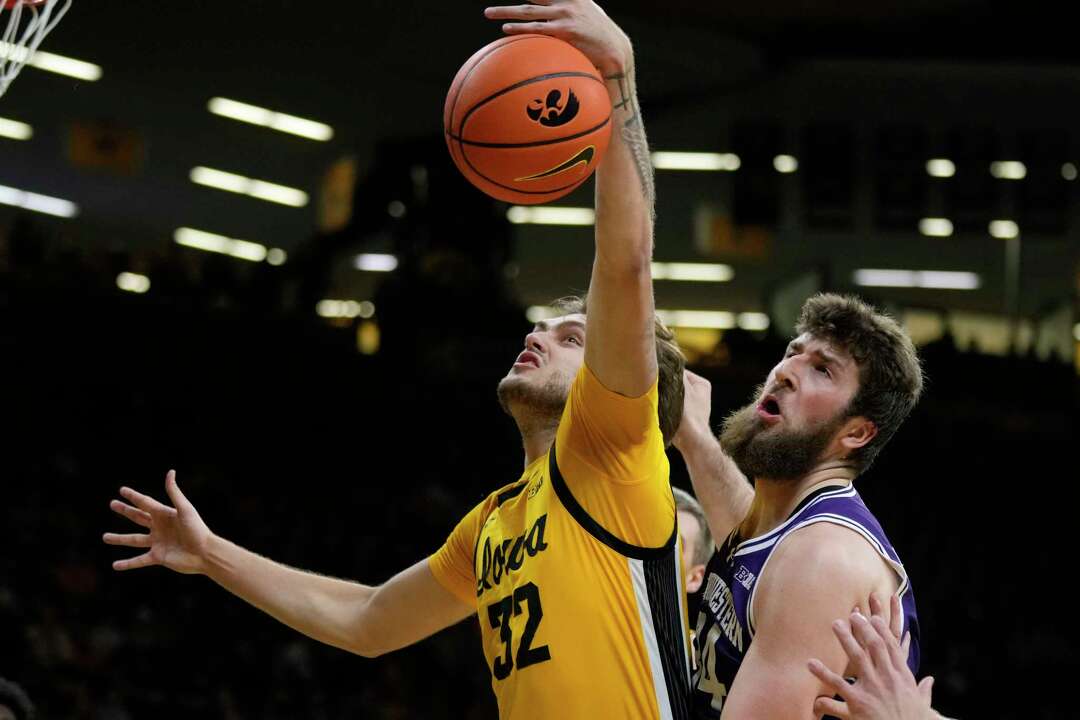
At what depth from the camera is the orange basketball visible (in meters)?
3.03

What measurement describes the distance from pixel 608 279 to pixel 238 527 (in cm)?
1052

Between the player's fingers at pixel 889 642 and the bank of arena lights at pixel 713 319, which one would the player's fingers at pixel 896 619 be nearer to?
the player's fingers at pixel 889 642

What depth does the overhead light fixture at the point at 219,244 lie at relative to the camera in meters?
18.6

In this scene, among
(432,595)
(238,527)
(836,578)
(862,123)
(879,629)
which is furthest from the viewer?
(862,123)

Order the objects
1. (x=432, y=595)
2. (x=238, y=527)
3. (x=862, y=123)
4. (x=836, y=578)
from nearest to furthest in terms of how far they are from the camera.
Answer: (x=836, y=578) → (x=432, y=595) → (x=238, y=527) → (x=862, y=123)

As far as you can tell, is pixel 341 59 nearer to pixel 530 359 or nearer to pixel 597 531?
pixel 530 359

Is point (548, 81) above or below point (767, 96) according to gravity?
below

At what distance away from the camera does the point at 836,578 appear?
3002 mm

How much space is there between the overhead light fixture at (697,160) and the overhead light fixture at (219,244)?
217 inches

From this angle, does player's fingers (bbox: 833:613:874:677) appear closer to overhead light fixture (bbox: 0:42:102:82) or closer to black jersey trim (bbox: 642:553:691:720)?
black jersey trim (bbox: 642:553:691:720)

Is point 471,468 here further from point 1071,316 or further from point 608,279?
point 608,279

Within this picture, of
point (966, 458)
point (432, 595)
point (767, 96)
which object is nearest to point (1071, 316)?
point (966, 458)

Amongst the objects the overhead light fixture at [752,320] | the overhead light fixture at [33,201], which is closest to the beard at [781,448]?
the overhead light fixture at [33,201]

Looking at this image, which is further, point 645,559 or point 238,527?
point 238,527
